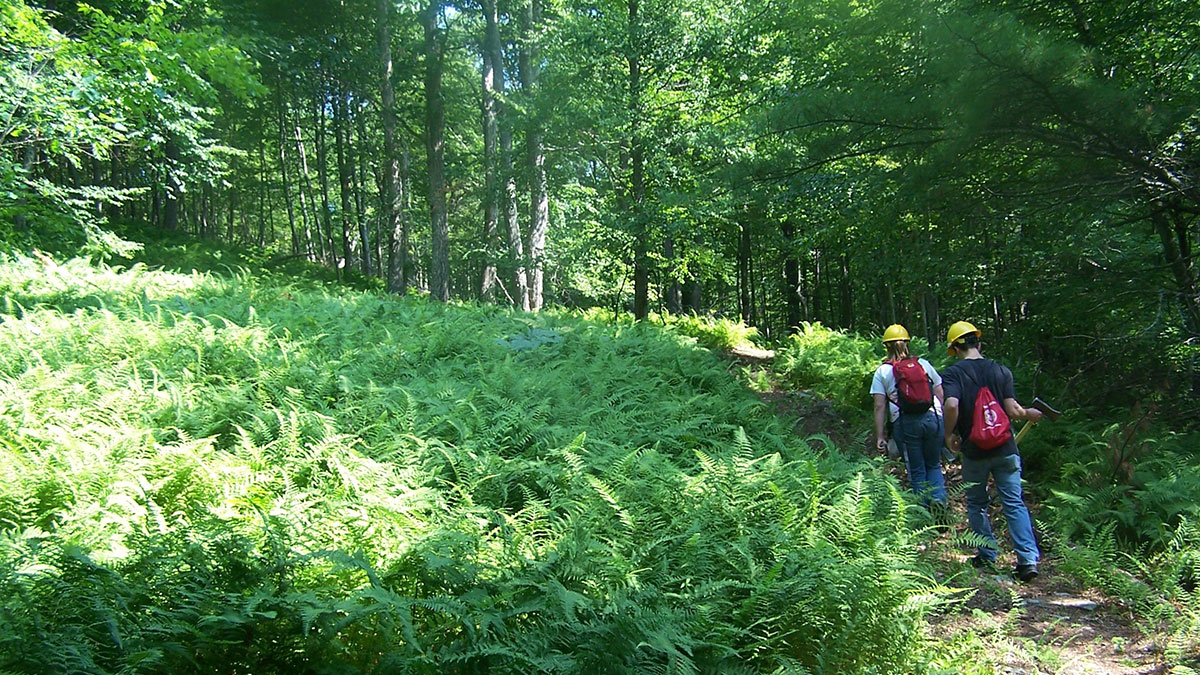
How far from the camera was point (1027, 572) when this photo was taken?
5250mm

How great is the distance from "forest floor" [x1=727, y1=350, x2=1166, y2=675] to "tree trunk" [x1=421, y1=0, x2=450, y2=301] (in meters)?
13.4

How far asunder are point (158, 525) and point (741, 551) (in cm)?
301

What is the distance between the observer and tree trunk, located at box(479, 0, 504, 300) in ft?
54.5

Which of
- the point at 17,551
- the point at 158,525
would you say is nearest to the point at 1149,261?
the point at 158,525

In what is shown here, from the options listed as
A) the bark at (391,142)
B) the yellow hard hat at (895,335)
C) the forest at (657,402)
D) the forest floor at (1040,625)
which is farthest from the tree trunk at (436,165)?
the forest floor at (1040,625)

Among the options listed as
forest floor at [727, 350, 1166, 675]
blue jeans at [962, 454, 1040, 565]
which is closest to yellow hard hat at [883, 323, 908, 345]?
blue jeans at [962, 454, 1040, 565]

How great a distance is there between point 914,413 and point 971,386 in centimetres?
86

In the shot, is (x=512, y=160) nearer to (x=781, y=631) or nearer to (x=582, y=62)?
(x=582, y=62)

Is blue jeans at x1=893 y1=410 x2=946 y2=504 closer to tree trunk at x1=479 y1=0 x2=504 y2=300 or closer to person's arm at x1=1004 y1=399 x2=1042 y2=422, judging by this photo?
person's arm at x1=1004 y1=399 x2=1042 y2=422

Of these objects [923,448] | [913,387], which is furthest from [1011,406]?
[923,448]

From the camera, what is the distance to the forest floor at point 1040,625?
12.7 ft

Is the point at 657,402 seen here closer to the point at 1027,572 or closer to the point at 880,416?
the point at 880,416

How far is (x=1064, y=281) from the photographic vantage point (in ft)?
23.7

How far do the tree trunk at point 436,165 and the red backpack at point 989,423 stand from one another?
13030 mm
